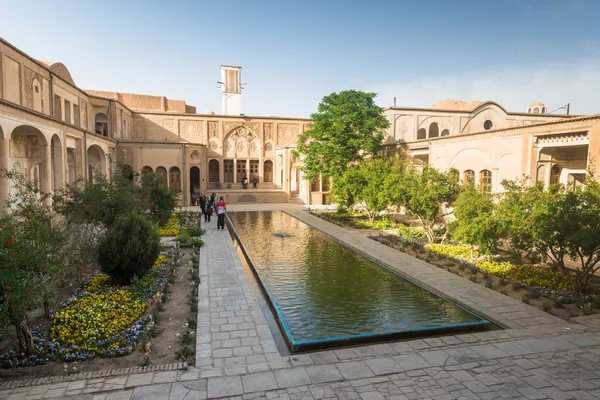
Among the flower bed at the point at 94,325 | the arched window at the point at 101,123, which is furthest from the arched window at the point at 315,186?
the flower bed at the point at 94,325

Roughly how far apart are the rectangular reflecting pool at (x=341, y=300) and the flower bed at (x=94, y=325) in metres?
2.48

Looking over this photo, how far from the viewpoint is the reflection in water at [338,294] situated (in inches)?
279

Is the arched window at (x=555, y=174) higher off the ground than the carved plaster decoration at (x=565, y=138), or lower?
lower

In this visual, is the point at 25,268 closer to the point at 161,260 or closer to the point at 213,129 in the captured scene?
the point at 161,260

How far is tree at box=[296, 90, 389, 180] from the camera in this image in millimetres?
21844

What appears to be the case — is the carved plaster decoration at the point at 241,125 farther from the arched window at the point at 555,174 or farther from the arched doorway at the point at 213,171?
the arched window at the point at 555,174

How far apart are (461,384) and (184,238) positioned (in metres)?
10.4

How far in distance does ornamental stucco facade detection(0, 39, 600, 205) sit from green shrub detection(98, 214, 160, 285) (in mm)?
3820

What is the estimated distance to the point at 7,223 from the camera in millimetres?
5637

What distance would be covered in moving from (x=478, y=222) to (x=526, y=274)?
5.43ft

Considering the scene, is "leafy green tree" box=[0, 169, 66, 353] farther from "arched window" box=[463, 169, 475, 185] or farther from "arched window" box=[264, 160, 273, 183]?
"arched window" box=[264, 160, 273, 183]

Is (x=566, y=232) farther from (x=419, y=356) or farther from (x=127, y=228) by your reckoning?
(x=127, y=228)

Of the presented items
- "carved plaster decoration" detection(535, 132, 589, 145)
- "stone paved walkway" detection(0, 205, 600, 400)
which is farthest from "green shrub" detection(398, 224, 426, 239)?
"stone paved walkway" detection(0, 205, 600, 400)

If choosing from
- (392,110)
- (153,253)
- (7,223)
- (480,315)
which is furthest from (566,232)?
(392,110)
